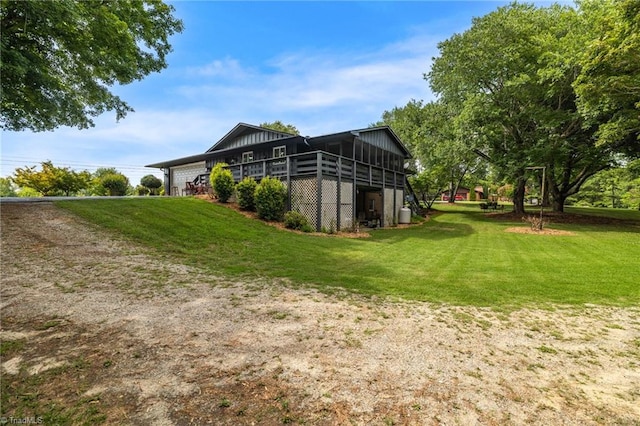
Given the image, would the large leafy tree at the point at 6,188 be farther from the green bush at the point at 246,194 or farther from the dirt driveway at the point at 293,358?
the dirt driveway at the point at 293,358

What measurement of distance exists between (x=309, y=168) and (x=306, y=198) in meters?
1.60

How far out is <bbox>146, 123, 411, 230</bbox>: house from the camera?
15.0 metres

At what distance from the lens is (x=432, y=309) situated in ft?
16.0

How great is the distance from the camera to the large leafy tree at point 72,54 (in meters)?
8.06

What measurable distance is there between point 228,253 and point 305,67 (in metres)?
10.7

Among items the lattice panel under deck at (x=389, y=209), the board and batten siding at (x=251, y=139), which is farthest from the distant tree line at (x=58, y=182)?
the lattice panel under deck at (x=389, y=209)

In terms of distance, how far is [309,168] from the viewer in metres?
14.9

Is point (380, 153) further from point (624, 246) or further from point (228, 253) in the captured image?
point (228, 253)

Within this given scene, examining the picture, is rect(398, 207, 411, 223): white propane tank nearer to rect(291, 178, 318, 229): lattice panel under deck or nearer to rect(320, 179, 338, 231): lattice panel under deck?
rect(320, 179, 338, 231): lattice panel under deck

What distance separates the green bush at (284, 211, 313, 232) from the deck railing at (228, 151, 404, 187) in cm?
240

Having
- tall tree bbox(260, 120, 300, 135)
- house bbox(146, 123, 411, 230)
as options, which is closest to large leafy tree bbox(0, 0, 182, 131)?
house bbox(146, 123, 411, 230)

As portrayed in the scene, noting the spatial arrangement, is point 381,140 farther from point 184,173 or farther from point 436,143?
point 184,173

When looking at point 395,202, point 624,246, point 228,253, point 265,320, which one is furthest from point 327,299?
point 395,202

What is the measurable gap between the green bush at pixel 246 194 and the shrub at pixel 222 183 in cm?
126
